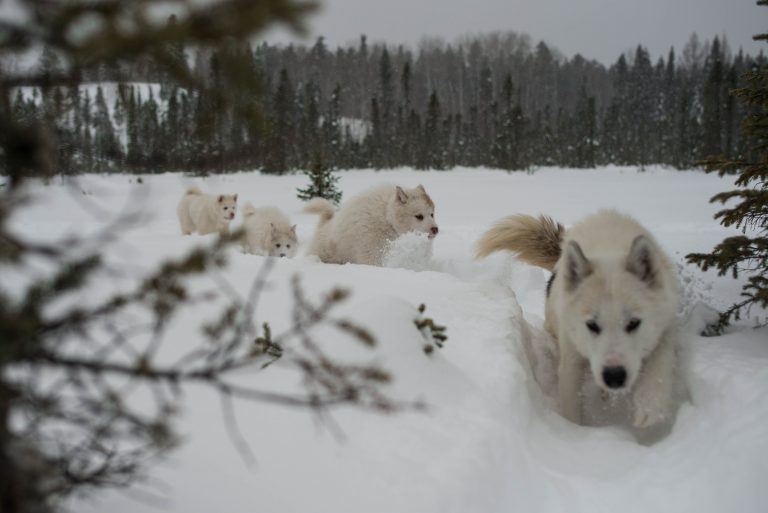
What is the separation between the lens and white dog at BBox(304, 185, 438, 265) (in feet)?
24.1

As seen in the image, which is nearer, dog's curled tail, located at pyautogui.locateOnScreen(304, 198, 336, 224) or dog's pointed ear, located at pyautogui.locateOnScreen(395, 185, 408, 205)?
dog's pointed ear, located at pyautogui.locateOnScreen(395, 185, 408, 205)

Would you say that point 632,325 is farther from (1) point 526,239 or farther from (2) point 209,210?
(2) point 209,210

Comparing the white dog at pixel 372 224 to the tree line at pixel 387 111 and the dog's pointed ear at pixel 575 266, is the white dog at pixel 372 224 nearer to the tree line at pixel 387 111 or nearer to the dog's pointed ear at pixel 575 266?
the tree line at pixel 387 111

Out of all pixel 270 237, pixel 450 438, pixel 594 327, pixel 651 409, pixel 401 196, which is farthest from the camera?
pixel 270 237

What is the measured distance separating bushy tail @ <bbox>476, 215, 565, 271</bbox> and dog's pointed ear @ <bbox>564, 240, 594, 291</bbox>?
1.64 m

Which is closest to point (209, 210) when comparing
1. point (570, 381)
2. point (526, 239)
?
point (526, 239)

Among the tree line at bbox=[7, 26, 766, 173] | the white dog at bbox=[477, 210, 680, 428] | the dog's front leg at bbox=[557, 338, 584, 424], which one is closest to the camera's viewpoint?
the tree line at bbox=[7, 26, 766, 173]

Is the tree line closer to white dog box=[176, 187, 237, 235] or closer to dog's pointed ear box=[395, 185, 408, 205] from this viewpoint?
dog's pointed ear box=[395, 185, 408, 205]

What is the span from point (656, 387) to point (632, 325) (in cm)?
40

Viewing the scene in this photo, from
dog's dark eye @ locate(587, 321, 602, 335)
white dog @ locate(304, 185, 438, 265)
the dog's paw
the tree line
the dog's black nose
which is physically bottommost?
the dog's paw

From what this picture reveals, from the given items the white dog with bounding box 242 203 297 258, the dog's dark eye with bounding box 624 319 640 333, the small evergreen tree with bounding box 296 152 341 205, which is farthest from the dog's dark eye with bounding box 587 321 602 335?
the small evergreen tree with bounding box 296 152 341 205

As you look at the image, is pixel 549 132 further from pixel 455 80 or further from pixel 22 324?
pixel 22 324

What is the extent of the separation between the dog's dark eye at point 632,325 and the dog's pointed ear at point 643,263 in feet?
0.91

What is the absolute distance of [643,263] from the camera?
3.33 metres
